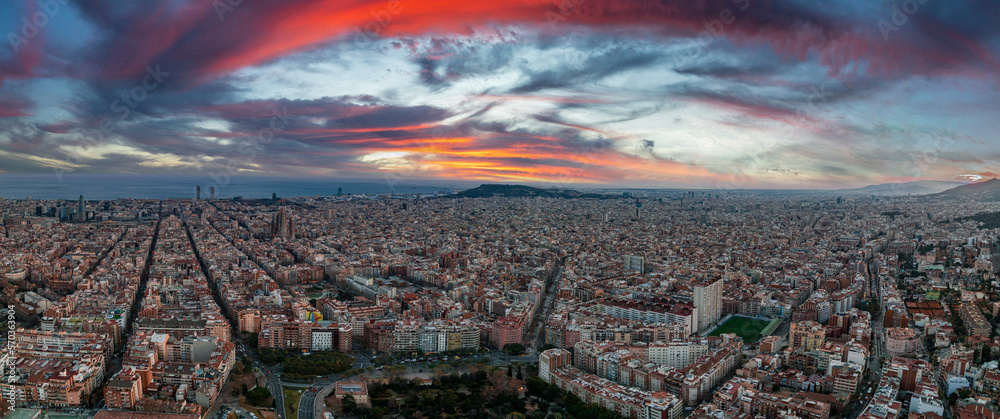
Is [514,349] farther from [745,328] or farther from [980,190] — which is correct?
[980,190]

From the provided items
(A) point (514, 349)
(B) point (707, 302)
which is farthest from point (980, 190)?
(A) point (514, 349)

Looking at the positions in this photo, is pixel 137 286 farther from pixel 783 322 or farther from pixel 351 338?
pixel 783 322

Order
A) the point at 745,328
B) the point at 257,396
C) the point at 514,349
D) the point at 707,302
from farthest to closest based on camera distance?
the point at 707,302 < the point at 745,328 < the point at 514,349 < the point at 257,396

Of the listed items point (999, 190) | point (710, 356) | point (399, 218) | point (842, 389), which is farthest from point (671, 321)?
point (999, 190)

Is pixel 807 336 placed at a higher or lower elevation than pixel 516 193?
lower

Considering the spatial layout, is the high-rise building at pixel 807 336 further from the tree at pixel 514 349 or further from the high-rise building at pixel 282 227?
the high-rise building at pixel 282 227

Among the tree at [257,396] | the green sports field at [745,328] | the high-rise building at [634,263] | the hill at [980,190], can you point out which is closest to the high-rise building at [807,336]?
the green sports field at [745,328]
